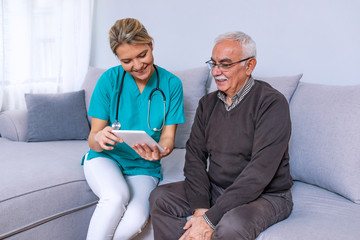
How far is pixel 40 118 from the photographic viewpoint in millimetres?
2166

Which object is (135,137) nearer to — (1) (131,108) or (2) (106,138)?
(2) (106,138)

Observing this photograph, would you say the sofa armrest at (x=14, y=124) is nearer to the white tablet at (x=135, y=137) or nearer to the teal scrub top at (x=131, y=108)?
the teal scrub top at (x=131, y=108)

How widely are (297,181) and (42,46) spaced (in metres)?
2.08

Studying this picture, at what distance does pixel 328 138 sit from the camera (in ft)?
4.87

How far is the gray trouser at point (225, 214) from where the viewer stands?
1120mm

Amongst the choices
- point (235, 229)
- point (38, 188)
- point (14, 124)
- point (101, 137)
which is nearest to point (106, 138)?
point (101, 137)

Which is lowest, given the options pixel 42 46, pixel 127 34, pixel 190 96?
pixel 190 96

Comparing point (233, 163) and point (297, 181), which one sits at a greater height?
point (233, 163)

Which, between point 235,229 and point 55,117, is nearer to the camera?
point 235,229

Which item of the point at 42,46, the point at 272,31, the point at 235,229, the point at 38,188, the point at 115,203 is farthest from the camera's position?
the point at 42,46

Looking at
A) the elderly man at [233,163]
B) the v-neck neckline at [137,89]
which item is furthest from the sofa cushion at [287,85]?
the v-neck neckline at [137,89]

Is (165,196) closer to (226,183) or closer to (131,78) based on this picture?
(226,183)

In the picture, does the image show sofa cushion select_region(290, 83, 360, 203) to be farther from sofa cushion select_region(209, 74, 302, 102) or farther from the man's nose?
the man's nose

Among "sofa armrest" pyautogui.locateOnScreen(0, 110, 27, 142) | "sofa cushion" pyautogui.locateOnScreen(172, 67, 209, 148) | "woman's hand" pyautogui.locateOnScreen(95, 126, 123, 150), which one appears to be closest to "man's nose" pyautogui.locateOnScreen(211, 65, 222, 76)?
"woman's hand" pyautogui.locateOnScreen(95, 126, 123, 150)
